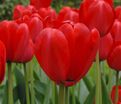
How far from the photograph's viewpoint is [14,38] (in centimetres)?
121

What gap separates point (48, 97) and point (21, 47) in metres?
0.33

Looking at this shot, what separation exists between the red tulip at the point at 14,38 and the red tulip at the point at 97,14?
156 mm

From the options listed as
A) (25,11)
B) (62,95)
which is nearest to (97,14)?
(62,95)

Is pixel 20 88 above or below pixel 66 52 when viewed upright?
below

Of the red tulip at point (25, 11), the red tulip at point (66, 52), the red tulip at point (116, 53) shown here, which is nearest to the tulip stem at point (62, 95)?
the red tulip at point (66, 52)

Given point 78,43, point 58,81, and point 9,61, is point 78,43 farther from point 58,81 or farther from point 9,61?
point 9,61

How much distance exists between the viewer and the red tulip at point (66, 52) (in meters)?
0.99

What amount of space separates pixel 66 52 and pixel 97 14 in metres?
0.25

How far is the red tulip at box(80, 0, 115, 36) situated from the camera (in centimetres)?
119

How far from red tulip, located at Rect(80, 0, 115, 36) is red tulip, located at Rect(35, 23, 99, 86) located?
0.60 feet

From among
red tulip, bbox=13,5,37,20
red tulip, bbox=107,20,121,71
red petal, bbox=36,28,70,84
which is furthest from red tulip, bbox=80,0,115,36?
red tulip, bbox=13,5,37,20

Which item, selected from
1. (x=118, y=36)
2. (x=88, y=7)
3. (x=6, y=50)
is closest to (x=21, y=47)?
(x=6, y=50)

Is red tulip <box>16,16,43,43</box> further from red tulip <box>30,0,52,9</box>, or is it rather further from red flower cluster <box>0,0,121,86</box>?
red tulip <box>30,0,52,9</box>

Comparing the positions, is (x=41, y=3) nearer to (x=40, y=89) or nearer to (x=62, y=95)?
(x=40, y=89)
